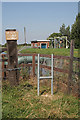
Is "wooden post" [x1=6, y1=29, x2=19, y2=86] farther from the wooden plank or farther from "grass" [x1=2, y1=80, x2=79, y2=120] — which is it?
"grass" [x1=2, y1=80, x2=79, y2=120]

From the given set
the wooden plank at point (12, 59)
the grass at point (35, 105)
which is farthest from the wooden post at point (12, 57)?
the grass at point (35, 105)

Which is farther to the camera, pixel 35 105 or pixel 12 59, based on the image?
pixel 12 59

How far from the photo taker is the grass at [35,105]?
132 inches

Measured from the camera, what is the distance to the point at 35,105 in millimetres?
3752

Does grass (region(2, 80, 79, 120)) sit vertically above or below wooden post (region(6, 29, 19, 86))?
below

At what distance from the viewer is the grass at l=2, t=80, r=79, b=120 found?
336 cm

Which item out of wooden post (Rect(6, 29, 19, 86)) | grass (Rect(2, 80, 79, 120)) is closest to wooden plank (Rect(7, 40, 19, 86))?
wooden post (Rect(6, 29, 19, 86))

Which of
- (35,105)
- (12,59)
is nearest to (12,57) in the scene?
(12,59)

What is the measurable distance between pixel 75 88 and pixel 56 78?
2.84 ft

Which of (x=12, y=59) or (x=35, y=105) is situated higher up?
(x=12, y=59)

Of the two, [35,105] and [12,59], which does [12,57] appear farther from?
[35,105]

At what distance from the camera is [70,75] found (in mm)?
4367

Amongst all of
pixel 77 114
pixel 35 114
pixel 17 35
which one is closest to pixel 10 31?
pixel 17 35

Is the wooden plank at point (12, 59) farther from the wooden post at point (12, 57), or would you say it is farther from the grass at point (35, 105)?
the grass at point (35, 105)
